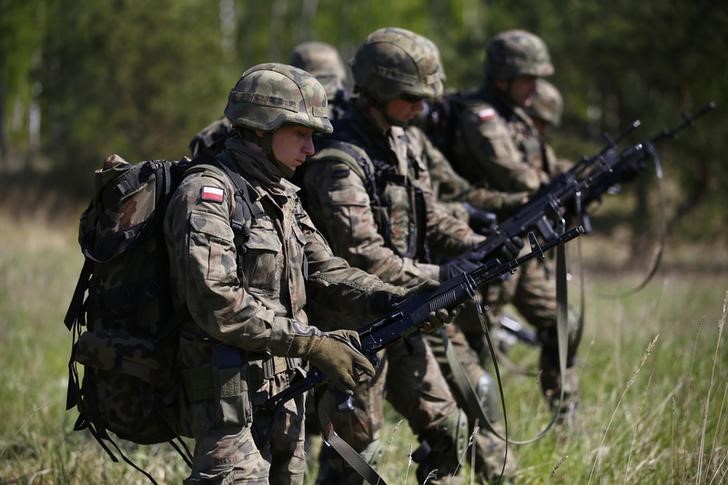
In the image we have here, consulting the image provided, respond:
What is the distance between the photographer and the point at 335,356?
3.52 meters

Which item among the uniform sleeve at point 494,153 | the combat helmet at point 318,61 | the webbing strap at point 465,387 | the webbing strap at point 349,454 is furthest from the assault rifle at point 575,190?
the webbing strap at point 349,454

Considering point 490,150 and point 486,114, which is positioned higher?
point 486,114

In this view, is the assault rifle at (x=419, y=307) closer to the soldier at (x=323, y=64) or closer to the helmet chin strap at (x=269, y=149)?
the helmet chin strap at (x=269, y=149)

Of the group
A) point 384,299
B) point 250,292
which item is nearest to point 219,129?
point 384,299

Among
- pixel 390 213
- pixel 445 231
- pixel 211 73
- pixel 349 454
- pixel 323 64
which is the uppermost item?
pixel 211 73

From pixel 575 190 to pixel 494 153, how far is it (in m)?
0.57

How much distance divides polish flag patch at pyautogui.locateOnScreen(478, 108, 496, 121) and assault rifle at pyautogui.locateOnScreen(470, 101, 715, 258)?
58 cm

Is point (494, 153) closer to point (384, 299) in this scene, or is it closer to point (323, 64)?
point (323, 64)

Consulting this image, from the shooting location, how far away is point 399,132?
201 inches

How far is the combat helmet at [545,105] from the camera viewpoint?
7.68 m

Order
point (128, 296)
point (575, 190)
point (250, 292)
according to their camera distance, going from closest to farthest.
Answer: point (128, 296), point (250, 292), point (575, 190)

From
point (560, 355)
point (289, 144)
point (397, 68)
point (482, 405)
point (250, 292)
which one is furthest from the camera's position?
point (482, 405)

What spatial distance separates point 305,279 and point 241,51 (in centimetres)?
3200

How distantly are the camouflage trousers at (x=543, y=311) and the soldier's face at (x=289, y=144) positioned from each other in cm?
296
